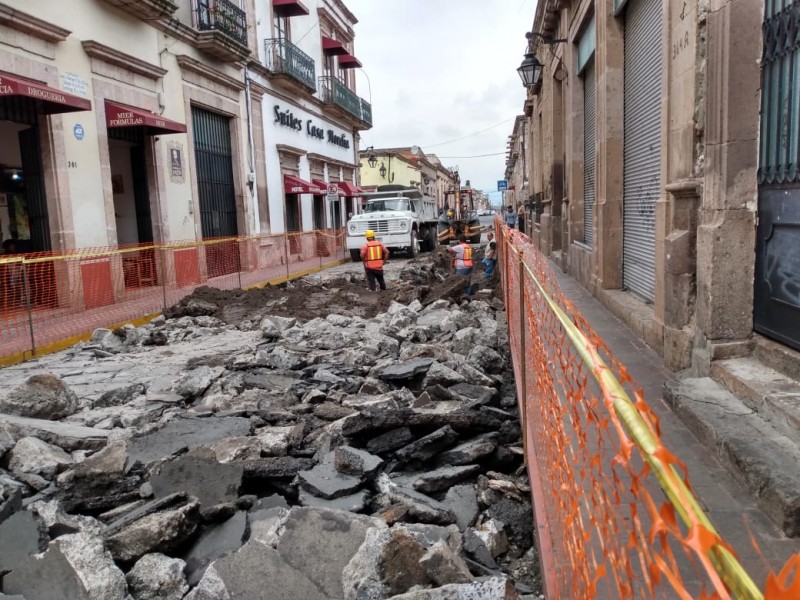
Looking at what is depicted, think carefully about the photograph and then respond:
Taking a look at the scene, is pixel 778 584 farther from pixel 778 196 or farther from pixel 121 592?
pixel 778 196

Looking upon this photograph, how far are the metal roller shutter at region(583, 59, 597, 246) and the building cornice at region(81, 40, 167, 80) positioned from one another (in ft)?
30.9

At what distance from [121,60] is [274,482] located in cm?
1198

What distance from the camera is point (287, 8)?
21891 millimetres

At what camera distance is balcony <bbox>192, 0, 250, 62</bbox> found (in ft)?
53.5

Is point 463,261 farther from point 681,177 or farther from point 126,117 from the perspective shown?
point 681,177

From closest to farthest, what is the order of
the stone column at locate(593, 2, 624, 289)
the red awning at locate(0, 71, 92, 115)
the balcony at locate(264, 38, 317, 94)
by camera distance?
the stone column at locate(593, 2, 624, 289) < the red awning at locate(0, 71, 92, 115) < the balcony at locate(264, 38, 317, 94)

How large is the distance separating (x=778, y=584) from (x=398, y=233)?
2239cm

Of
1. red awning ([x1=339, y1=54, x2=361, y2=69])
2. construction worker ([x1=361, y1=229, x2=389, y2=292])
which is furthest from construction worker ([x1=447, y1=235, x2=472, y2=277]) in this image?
red awning ([x1=339, y1=54, x2=361, y2=69])

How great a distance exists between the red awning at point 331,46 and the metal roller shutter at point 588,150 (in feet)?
60.8

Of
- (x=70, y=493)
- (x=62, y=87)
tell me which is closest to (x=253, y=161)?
(x=62, y=87)

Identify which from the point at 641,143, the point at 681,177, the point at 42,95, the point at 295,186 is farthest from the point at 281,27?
the point at 681,177

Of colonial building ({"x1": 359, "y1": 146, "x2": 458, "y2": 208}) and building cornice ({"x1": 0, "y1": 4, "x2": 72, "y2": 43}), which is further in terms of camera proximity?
colonial building ({"x1": 359, "y1": 146, "x2": 458, "y2": 208})

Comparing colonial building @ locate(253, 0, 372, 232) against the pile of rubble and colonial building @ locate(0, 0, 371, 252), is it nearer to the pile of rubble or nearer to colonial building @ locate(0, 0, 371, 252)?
colonial building @ locate(0, 0, 371, 252)

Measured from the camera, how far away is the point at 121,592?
9.44 ft
